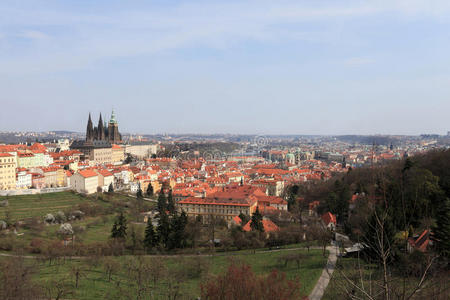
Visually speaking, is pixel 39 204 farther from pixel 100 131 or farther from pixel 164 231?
pixel 100 131

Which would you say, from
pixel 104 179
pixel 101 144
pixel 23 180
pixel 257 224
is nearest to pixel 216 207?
pixel 257 224

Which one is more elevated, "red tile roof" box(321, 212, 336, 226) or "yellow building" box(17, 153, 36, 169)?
"yellow building" box(17, 153, 36, 169)

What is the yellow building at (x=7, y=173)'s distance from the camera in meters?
45.2

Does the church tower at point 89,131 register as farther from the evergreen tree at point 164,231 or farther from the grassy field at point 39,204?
the evergreen tree at point 164,231

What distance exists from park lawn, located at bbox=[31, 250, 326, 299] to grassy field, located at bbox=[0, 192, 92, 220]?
1469 cm

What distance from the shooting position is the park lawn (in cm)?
1839

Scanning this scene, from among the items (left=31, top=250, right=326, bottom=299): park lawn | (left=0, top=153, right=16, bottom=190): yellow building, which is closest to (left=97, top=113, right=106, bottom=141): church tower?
(left=0, top=153, right=16, bottom=190): yellow building

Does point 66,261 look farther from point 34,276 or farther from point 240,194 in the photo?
point 240,194

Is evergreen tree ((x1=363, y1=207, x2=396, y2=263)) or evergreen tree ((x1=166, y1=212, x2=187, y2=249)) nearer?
evergreen tree ((x1=363, y1=207, x2=396, y2=263))

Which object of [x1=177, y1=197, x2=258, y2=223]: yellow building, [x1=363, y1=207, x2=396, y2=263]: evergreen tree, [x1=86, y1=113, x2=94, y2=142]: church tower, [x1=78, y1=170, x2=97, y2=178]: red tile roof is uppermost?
[x1=86, y1=113, x2=94, y2=142]: church tower

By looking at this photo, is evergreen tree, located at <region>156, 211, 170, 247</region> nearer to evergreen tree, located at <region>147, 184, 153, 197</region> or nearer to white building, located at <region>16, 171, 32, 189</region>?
evergreen tree, located at <region>147, 184, 153, 197</region>

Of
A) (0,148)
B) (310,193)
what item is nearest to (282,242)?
(310,193)

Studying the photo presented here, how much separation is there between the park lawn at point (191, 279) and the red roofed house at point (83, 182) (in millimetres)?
25989

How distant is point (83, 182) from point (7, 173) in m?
8.93
